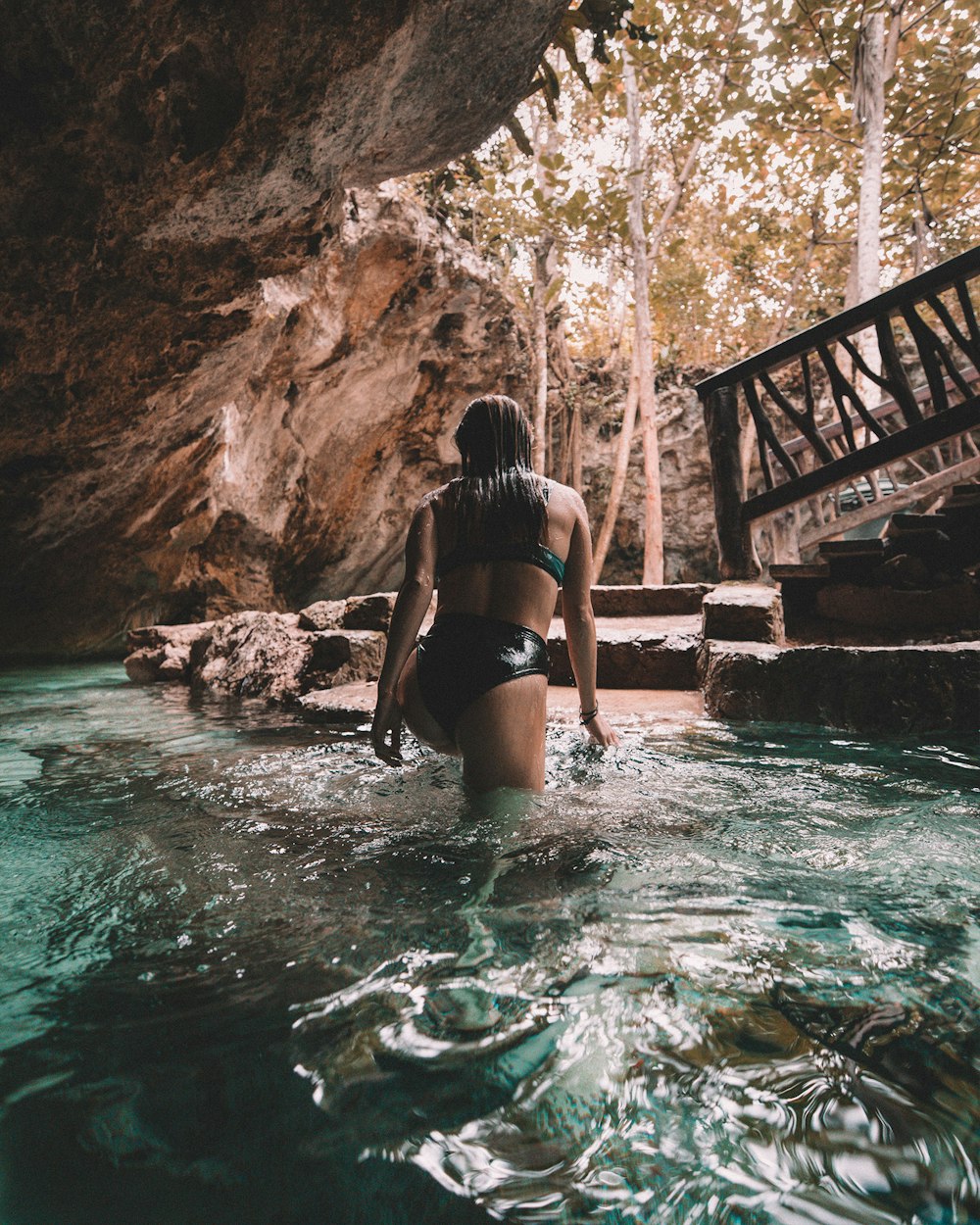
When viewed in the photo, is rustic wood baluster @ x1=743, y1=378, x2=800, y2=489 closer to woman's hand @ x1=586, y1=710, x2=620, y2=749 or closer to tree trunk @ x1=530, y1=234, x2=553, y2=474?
woman's hand @ x1=586, y1=710, x2=620, y2=749

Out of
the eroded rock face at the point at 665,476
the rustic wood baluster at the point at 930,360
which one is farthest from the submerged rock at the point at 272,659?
the eroded rock face at the point at 665,476

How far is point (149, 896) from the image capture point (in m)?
1.71

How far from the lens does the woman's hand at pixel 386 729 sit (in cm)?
239

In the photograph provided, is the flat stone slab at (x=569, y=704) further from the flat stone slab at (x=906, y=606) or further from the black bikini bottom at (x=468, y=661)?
the black bikini bottom at (x=468, y=661)

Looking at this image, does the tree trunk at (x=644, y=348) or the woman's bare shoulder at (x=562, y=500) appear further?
the tree trunk at (x=644, y=348)

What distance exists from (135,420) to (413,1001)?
6.93m

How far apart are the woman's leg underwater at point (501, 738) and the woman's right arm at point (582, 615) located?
0.49 meters

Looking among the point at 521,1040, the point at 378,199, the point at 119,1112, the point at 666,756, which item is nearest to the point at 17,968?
the point at 119,1112

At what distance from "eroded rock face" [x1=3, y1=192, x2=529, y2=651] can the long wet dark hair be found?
14.3ft

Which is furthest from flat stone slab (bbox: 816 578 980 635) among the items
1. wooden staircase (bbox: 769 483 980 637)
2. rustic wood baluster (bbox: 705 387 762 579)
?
rustic wood baluster (bbox: 705 387 762 579)

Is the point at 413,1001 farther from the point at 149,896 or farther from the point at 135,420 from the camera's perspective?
the point at 135,420

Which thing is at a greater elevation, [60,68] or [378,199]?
[378,199]

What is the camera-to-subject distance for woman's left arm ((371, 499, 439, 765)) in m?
2.37

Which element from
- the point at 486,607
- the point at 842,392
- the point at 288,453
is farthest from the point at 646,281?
the point at 486,607
